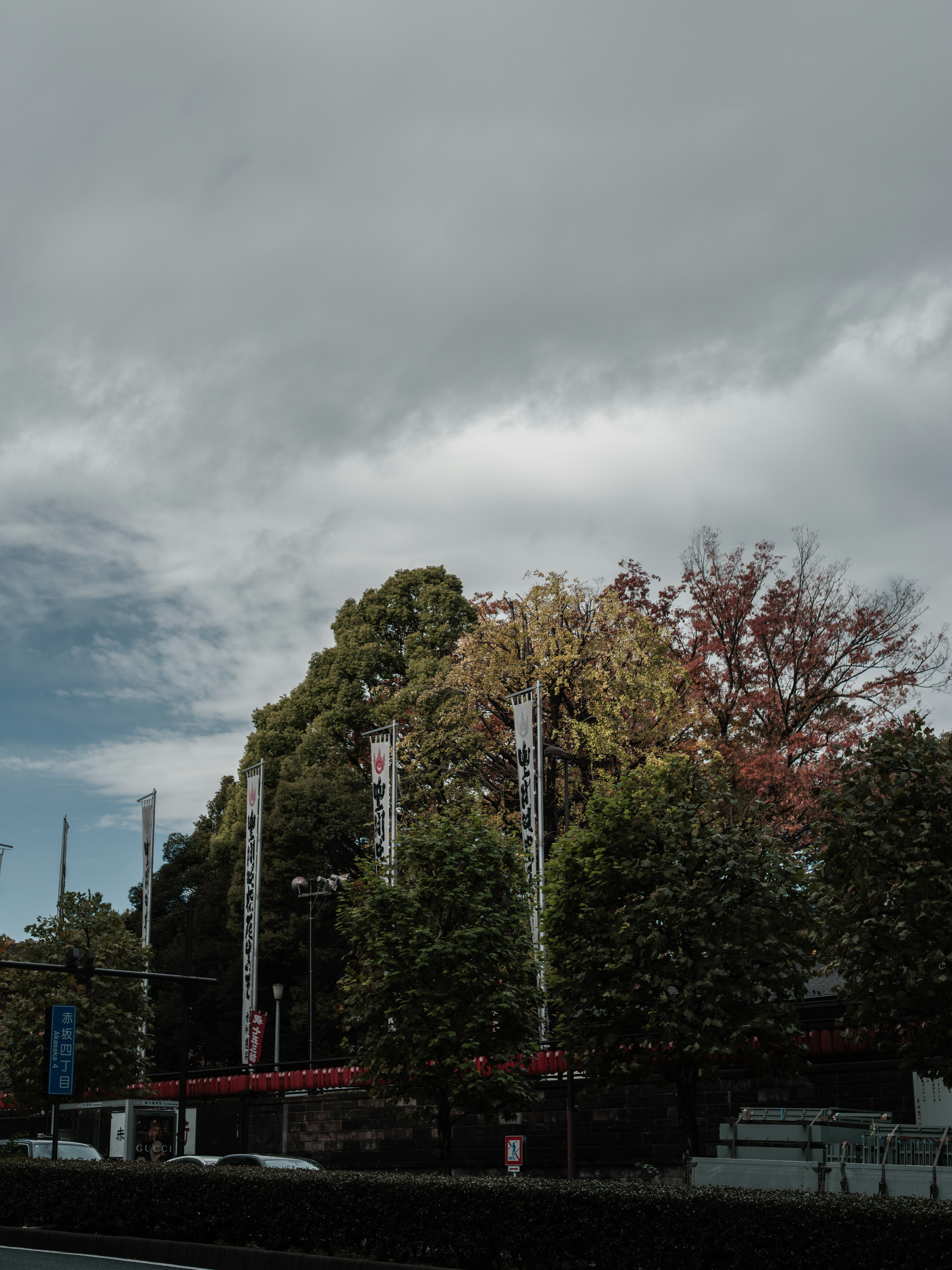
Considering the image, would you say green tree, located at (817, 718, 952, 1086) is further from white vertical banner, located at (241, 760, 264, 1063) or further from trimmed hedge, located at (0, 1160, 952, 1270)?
white vertical banner, located at (241, 760, 264, 1063)

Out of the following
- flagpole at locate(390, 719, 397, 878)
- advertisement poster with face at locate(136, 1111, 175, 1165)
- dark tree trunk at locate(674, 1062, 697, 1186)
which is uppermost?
flagpole at locate(390, 719, 397, 878)

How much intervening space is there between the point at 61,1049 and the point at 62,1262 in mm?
8187

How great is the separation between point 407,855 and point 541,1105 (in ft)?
21.4

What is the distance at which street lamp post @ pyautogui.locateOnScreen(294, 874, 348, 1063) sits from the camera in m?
38.7

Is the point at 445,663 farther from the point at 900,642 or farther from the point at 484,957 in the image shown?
the point at 484,957

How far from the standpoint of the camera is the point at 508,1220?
45.3 feet

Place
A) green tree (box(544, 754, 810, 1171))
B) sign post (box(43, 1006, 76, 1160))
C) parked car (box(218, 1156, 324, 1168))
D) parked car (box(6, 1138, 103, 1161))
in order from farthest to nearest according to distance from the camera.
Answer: parked car (box(6, 1138, 103, 1161)), sign post (box(43, 1006, 76, 1160)), parked car (box(218, 1156, 324, 1168)), green tree (box(544, 754, 810, 1171))

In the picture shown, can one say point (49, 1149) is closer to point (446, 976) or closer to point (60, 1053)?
point (60, 1053)

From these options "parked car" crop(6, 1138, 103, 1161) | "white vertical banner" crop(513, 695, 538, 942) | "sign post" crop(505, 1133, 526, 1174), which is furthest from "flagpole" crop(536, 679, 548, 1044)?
"parked car" crop(6, 1138, 103, 1161)

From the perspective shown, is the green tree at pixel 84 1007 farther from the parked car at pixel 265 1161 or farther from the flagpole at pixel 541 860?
the flagpole at pixel 541 860

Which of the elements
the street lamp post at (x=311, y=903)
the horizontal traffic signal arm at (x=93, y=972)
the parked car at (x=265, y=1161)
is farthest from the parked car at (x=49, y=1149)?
the street lamp post at (x=311, y=903)

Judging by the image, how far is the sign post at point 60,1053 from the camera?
24.2 metres

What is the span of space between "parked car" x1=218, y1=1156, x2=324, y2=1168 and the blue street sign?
3.66 metres

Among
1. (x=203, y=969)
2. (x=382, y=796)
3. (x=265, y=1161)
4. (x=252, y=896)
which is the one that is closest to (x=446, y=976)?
(x=265, y=1161)
